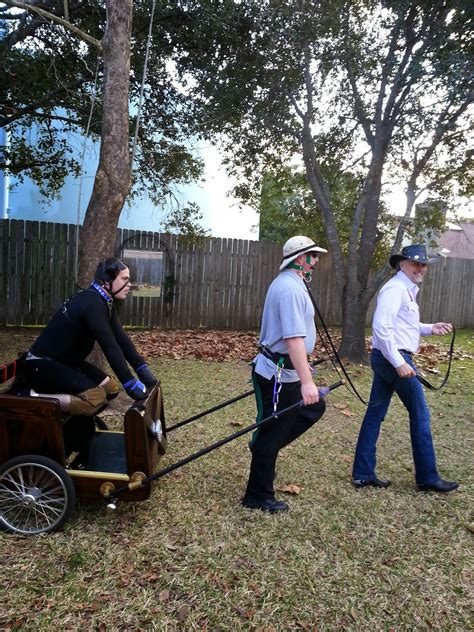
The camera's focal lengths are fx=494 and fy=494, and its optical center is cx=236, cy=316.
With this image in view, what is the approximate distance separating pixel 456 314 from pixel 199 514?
47.9ft

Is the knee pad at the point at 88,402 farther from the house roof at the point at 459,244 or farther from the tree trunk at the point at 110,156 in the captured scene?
the house roof at the point at 459,244

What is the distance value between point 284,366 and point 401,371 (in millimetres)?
965

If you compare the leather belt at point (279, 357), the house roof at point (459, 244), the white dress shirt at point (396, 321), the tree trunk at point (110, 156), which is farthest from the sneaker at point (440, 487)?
the house roof at point (459, 244)

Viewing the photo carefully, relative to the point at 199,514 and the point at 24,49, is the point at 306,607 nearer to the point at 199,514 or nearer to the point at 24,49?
the point at 199,514

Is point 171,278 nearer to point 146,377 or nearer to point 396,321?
point 146,377

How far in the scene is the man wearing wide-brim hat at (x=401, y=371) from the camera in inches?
152

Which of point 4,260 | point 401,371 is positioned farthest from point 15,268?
point 401,371

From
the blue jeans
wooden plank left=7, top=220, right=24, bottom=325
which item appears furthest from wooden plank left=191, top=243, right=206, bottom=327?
the blue jeans

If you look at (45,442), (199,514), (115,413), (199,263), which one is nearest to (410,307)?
(199,514)

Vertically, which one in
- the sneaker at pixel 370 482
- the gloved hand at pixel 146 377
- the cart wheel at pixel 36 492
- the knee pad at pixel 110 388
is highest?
the gloved hand at pixel 146 377

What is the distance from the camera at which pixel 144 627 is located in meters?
2.48

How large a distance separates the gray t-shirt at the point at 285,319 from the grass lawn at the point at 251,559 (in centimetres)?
110

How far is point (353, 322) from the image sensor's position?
8.99 meters

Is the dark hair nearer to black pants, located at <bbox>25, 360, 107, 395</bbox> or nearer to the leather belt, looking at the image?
black pants, located at <bbox>25, 360, 107, 395</bbox>
